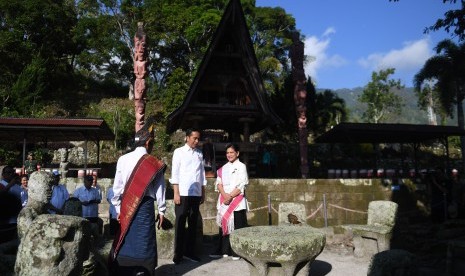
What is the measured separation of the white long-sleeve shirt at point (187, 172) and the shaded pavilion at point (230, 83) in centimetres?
808

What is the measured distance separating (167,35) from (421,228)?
29.3 metres

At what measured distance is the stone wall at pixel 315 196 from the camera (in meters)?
10.8

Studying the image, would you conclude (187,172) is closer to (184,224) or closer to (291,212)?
(184,224)

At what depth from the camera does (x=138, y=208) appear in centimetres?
397

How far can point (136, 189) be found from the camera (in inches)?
158

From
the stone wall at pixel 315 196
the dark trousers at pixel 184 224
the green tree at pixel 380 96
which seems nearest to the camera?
the dark trousers at pixel 184 224

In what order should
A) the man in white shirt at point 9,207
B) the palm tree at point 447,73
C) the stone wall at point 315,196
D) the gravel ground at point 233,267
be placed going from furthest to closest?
1. the palm tree at point 447,73
2. the stone wall at point 315,196
3. the gravel ground at point 233,267
4. the man in white shirt at point 9,207

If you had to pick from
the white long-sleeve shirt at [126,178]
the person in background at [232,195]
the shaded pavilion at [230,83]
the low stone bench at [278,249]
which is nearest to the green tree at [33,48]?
the shaded pavilion at [230,83]

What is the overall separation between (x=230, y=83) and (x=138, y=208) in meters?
12.0

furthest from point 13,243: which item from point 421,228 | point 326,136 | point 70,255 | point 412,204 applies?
point 326,136

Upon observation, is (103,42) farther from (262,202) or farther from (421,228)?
(421,228)

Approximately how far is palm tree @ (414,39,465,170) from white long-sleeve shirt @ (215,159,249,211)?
22.5 meters

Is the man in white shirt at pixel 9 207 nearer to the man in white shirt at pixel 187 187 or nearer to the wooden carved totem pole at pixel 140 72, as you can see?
the man in white shirt at pixel 187 187

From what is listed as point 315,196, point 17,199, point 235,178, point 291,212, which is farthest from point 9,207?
point 315,196
